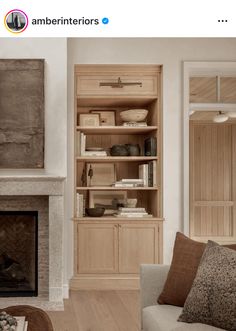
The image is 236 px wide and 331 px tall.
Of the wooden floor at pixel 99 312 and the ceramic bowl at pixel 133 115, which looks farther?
the ceramic bowl at pixel 133 115

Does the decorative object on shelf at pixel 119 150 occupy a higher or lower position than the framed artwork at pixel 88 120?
lower

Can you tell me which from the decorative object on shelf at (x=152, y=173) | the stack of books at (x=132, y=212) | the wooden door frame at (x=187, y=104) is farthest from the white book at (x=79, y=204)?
the wooden door frame at (x=187, y=104)

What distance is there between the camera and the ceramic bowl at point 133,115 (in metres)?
5.62

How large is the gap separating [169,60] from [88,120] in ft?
3.53

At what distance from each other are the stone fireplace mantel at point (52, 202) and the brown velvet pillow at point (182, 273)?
199 centimetres

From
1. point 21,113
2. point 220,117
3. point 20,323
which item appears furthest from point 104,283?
point 20,323

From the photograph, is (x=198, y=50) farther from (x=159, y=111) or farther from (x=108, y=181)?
(x=108, y=181)

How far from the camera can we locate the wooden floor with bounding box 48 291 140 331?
4.04 metres

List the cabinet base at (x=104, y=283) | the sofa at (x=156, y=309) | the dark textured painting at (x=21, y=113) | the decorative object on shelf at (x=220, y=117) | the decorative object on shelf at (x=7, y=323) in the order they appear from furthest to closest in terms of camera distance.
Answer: the decorative object on shelf at (x=220, y=117) → the cabinet base at (x=104, y=283) → the dark textured painting at (x=21, y=113) → the sofa at (x=156, y=309) → the decorative object on shelf at (x=7, y=323)

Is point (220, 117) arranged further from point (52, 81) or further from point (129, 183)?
point (52, 81)

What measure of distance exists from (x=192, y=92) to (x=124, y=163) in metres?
1.12

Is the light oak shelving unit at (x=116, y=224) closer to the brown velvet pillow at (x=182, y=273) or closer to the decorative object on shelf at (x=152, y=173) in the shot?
the decorative object on shelf at (x=152, y=173)
